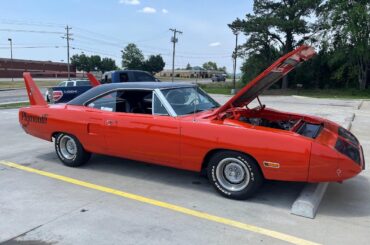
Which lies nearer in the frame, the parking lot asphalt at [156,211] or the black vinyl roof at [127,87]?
the parking lot asphalt at [156,211]

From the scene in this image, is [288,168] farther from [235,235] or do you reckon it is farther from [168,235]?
[168,235]

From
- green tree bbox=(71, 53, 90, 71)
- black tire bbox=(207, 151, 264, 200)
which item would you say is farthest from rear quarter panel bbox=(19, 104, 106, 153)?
green tree bbox=(71, 53, 90, 71)

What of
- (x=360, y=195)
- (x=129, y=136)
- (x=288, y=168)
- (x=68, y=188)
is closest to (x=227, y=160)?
(x=288, y=168)

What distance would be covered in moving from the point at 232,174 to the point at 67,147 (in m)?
2.98

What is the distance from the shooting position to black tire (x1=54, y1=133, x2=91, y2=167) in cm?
591

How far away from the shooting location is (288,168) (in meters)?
4.12

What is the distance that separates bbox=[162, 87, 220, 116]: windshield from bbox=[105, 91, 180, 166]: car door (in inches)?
7.6

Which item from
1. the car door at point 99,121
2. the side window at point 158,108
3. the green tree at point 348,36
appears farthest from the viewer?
the green tree at point 348,36

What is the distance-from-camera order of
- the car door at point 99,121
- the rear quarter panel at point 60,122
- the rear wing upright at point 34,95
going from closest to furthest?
the car door at point 99,121, the rear quarter panel at point 60,122, the rear wing upright at point 34,95

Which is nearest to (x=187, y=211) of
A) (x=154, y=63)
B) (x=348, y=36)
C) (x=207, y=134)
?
(x=207, y=134)

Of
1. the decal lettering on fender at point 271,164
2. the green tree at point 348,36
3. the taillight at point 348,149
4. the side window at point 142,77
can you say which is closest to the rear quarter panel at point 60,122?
the decal lettering on fender at point 271,164

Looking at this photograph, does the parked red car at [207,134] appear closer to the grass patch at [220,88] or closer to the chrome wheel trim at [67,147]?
the chrome wheel trim at [67,147]

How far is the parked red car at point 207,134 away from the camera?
412 cm

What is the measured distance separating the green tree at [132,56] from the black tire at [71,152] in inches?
4322
